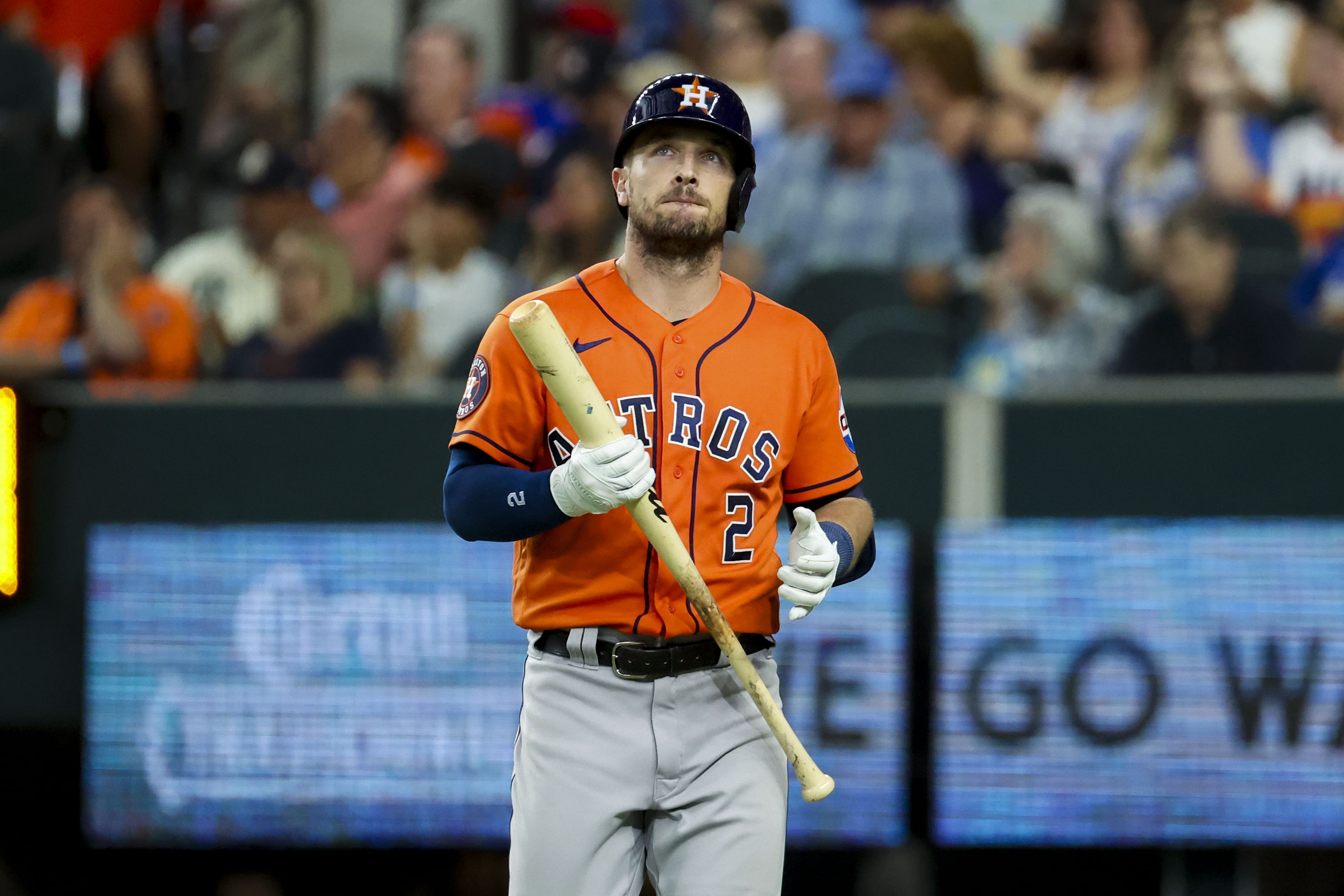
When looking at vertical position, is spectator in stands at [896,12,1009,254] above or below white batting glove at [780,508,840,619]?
above

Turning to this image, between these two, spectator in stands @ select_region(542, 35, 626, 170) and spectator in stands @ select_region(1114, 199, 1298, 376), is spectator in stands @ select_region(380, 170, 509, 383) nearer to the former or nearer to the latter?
spectator in stands @ select_region(542, 35, 626, 170)

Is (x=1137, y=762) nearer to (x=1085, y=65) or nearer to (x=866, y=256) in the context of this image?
(x=866, y=256)

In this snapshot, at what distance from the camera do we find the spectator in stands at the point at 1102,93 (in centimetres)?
756

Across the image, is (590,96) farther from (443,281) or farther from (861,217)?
(861,217)

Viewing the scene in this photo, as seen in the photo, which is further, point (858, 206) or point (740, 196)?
point (858, 206)

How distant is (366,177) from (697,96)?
528 cm

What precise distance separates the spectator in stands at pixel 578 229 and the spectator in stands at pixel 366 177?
0.97 metres

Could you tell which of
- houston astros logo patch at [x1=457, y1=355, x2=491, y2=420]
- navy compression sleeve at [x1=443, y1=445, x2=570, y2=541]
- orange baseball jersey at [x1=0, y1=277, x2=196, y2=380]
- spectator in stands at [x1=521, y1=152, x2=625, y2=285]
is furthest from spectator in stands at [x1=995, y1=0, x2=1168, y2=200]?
navy compression sleeve at [x1=443, y1=445, x2=570, y2=541]

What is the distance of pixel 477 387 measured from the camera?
316 cm

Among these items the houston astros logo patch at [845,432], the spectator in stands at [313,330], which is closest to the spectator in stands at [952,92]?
the spectator in stands at [313,330]

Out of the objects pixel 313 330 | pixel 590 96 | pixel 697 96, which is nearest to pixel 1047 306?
pixel 313 330

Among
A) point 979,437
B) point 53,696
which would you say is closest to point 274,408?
point 53,696

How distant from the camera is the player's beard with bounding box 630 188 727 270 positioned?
3.09 metres

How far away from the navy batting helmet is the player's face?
→ 0.02 m
